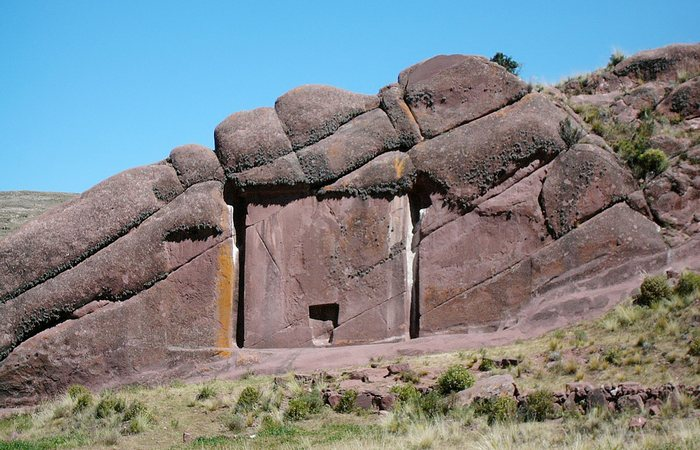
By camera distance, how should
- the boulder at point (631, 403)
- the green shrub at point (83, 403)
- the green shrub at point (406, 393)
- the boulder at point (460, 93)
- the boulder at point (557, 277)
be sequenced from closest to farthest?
the boulder at point (631, 403) → the green shrub at point (406, 393) → the green shrub at point (83, 403) → the boulder at point (557, 277) → the boulder at point (460, 93)

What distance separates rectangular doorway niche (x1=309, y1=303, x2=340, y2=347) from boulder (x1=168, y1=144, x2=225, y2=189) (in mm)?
4492

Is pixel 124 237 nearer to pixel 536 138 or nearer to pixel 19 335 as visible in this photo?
pixel 19 335

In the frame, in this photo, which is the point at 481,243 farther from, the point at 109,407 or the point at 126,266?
the point at 109,407

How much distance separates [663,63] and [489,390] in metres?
14.7

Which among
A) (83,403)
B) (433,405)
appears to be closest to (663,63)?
(433,405)

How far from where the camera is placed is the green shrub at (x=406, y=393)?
19781 millimetres

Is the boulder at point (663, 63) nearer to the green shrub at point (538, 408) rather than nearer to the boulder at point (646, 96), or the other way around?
the boulder at point (646, 96)

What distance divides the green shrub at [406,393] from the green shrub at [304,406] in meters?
1.69

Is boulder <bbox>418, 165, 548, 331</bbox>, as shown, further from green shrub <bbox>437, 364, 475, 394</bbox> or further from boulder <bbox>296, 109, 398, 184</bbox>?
green shrub <bbox>437, 364, 475, 394</bbox>

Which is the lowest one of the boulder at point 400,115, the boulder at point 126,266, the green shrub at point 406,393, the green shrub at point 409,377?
the green shrub at point 406,393

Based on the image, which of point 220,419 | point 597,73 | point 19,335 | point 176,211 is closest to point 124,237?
point 176,211

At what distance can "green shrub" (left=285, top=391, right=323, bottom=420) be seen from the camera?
20.3 meters

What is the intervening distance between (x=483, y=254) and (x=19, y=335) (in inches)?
494

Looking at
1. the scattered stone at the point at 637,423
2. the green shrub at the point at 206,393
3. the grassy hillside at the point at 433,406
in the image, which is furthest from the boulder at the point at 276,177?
the scattered stone at the point at 637,423
